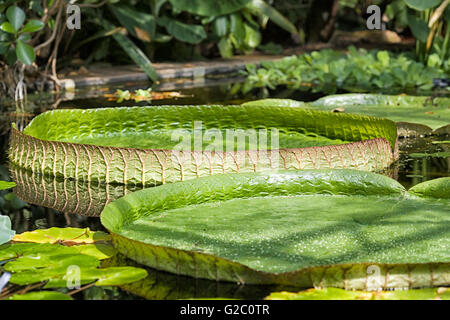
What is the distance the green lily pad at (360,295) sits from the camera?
1462 millimetres

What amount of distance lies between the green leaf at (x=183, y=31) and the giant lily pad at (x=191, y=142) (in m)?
4.08

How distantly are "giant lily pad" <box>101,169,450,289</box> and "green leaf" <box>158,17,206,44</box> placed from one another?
5.24 m

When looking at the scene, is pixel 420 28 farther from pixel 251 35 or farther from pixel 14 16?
pixel 14 16

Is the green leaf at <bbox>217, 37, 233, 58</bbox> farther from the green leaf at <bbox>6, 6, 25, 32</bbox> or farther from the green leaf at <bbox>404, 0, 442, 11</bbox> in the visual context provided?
the green leaf at <bbox>6, 6, 25, 32</bbox>

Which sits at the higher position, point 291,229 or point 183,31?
point 183,31

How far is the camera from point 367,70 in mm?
6262

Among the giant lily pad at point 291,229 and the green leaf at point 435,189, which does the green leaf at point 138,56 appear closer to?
the giant lily pad at point 291,229

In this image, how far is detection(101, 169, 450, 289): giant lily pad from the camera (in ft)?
5.03

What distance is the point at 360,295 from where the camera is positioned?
1.49 m

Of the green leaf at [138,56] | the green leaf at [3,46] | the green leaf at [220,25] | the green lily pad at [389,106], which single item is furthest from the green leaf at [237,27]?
the green lily pad at [389,106]

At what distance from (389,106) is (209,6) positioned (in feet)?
10.9

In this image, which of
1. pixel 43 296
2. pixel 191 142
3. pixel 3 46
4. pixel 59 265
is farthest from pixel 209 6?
pixel 43 296
